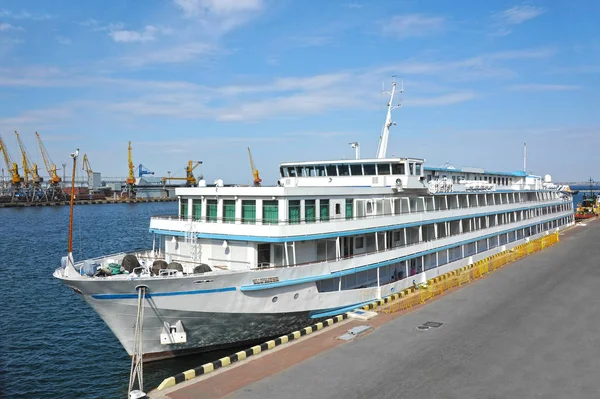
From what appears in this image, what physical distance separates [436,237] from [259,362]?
60.8ft

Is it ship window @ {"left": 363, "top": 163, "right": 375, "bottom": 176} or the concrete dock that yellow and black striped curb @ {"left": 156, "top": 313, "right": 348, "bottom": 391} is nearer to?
the concrete dock

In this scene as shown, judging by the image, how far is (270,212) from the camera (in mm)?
20719

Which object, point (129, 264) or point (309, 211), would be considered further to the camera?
point (309, 211)

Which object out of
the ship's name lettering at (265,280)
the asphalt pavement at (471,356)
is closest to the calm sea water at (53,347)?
the ship's name lettering at (265,280)

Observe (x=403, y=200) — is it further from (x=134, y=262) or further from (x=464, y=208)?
(x=134, y=262)

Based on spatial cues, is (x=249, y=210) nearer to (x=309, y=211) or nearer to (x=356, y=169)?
(x=309, y=211)

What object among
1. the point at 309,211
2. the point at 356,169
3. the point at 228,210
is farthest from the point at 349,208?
the point at 228,210

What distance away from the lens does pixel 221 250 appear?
72.2ft

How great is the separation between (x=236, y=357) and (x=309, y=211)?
7636 mm

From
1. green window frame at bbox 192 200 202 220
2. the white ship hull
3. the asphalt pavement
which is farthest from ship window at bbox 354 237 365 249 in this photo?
green window frame at bbox 192 200 202 220

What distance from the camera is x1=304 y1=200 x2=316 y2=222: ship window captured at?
21234mm

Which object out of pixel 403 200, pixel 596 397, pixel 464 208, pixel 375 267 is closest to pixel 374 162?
pixel 403 200

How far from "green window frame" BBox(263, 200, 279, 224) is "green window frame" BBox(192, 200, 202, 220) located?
4286mm

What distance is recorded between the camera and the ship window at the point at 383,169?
27.5 m
